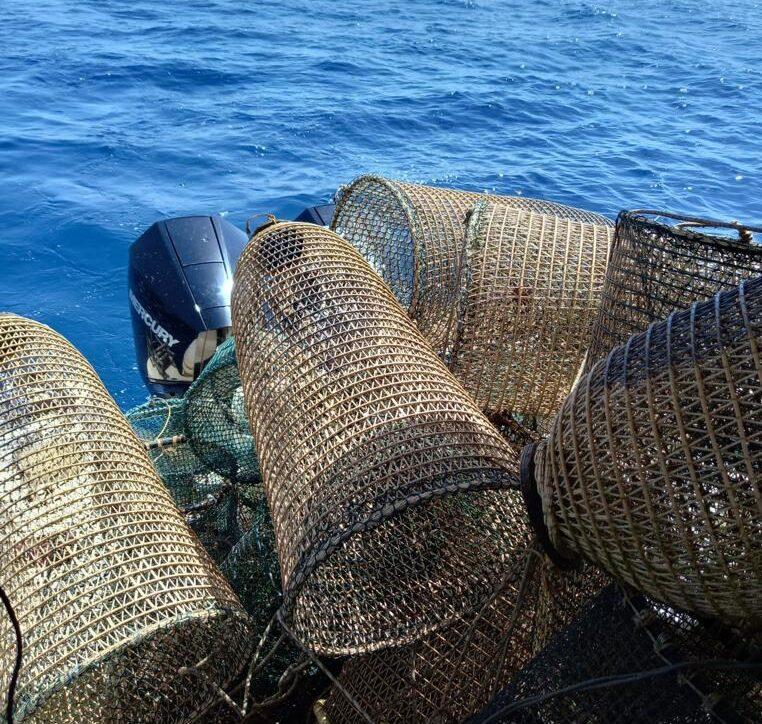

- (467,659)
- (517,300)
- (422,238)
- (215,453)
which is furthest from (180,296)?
(467,659)

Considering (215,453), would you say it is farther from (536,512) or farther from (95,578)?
(536,512)

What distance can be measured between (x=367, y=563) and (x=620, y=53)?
514 inches

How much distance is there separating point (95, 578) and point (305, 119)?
8.96 metres

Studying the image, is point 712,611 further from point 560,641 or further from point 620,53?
point 620,53

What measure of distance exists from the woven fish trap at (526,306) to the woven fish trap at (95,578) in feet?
3.52

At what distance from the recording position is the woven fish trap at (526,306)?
2.49 meters

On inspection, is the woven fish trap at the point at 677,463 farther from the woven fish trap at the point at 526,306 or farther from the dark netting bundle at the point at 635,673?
the woven fish trap at the point at 526,306

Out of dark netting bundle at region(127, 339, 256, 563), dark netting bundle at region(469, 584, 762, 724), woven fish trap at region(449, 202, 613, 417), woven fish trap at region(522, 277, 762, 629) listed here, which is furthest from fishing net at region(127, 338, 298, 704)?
woven fish trap at region(522, 277, 762, 629)

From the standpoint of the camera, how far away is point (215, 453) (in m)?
2.96

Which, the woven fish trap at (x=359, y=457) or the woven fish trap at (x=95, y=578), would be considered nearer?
the woven fish trap at (x=95, y=578)

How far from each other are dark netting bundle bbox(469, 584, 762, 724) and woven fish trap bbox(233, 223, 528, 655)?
358 millimetres

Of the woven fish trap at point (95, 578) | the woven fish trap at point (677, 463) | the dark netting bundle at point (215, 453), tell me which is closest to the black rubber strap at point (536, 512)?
the woven fish trap at point (677, 463)

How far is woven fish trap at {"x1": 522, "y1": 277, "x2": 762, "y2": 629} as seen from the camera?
A: 1.17m

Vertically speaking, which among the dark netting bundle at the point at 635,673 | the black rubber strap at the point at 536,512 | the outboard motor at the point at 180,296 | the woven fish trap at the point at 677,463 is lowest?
the outboard motor at the point at 180,296
